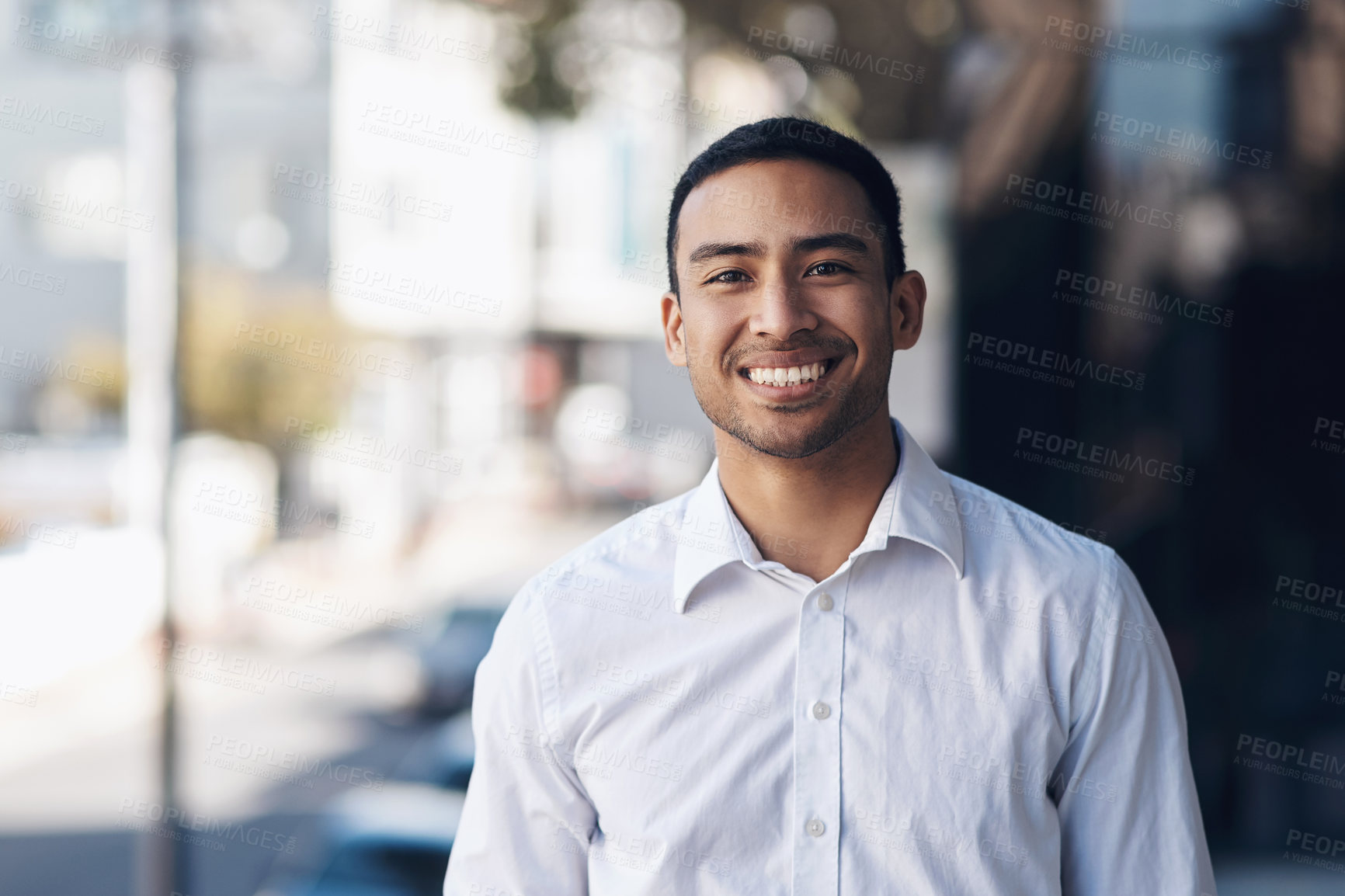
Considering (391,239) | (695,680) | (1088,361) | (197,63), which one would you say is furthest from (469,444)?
(695,680)

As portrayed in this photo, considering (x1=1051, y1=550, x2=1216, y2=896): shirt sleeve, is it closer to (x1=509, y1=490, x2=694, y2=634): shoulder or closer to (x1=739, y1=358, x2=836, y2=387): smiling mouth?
(x1=739, y1=358, x2=836, y2=387): smiling mouth

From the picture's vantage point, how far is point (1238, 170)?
445 cm

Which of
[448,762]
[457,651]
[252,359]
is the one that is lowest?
[457,651]

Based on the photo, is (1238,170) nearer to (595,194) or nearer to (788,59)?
(788,59)

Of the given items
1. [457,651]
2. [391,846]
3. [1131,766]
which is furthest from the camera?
[457,651]

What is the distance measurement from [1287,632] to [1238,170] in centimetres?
170

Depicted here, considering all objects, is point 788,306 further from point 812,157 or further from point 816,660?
point 816,660

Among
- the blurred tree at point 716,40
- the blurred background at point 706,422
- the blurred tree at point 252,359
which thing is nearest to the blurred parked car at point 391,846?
the blurred background at point 706,422

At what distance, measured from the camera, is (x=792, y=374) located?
1.54 meters

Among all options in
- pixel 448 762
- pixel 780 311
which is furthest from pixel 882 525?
pixel 448 762

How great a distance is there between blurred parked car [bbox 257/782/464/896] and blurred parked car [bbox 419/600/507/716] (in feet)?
8.33

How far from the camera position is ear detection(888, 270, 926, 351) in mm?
1676

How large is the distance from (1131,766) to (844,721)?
35cm

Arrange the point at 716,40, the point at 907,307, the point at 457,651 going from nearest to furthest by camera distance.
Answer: the point at 907,307, the point at 716,40, the point at 457,651
